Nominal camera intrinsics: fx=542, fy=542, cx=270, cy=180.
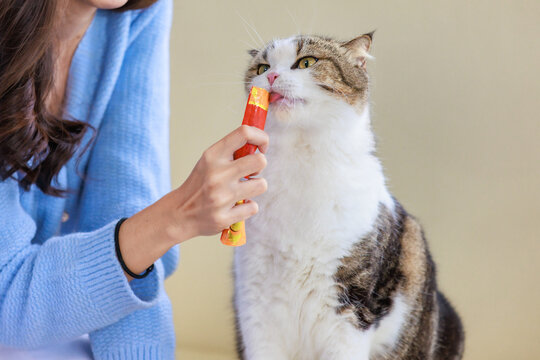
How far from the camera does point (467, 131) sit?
1366mm

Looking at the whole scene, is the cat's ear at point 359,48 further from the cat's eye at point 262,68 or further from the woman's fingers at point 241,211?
the woman's fingers at point 241,211

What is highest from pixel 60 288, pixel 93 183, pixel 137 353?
pixel 93 183

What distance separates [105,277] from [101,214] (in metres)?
0.25

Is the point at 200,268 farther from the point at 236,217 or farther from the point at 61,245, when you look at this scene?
the point at 236,217

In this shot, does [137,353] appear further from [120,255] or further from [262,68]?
[262,68]

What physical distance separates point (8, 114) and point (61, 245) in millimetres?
250

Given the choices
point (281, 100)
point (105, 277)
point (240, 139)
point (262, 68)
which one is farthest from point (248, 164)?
point (105, 277)

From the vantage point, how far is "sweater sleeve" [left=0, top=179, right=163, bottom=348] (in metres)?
0.89

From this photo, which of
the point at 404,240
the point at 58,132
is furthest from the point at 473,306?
the point at 58,132

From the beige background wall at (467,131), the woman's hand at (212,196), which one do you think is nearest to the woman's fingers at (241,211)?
the woman's hand at (212,196)

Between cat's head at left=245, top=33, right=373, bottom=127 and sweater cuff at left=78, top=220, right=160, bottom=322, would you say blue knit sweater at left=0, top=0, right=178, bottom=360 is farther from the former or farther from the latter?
cat's head at left=245, top=33, right=373, bottom=127

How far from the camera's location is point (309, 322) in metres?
0.87

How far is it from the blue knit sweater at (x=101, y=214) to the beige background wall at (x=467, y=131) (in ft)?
0.80

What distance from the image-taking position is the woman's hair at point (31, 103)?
2.99 ft
